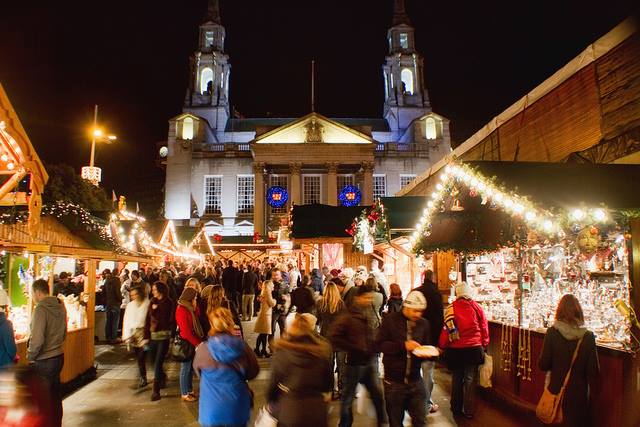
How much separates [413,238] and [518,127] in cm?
360

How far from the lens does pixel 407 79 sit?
5769 centimetres

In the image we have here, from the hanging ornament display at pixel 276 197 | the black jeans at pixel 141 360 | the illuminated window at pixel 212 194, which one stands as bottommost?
the black jeans at pixel 141 360

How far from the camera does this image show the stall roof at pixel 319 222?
14.2 metres

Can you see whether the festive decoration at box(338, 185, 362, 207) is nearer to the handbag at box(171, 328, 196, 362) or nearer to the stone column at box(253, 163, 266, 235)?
the stone column at box(253, 163, 266, 235)

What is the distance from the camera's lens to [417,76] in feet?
189

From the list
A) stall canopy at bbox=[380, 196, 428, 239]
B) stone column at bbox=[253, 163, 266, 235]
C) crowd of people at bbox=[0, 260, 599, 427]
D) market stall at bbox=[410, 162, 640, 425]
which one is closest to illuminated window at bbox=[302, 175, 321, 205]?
stone column at bbox=[253, 163, 266, 235]

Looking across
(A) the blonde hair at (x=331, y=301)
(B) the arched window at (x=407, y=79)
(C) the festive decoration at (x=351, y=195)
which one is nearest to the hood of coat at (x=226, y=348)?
(A) the blonde hair at (x=331, y=301)

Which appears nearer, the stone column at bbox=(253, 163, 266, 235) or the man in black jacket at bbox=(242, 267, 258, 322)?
the man in black jacket at bbox=(242, 267, 258, 322)

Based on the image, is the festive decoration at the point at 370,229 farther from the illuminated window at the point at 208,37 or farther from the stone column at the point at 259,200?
the illuminated window at the point at 208,37

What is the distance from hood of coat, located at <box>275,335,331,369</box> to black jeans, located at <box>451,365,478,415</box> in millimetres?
3582

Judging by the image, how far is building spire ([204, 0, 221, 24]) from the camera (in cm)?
5930

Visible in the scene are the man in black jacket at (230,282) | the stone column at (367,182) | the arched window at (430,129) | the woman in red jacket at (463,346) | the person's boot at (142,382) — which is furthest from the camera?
the arched window at (430,129)

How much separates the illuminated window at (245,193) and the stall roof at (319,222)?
36.9 metres

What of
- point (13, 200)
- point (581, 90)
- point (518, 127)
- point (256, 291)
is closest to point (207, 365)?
point (13, 200)
